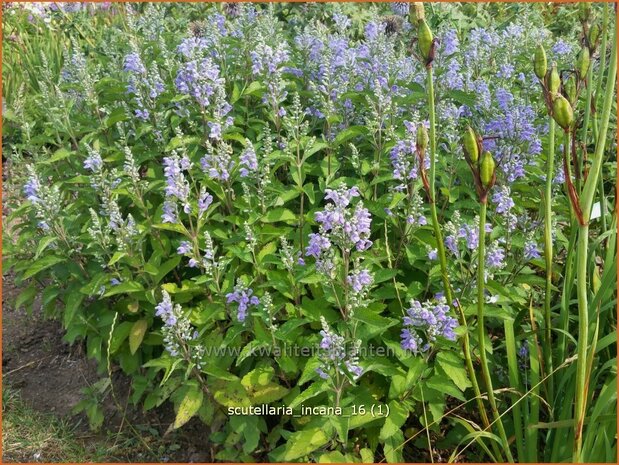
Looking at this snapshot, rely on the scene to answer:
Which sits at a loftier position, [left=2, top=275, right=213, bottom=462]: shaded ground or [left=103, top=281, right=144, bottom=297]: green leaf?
[left=103, top=281, right=144, bottom=297]: green leaf

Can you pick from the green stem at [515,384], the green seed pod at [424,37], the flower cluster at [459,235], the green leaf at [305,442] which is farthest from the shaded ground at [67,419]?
the green seed pod at [424,37]

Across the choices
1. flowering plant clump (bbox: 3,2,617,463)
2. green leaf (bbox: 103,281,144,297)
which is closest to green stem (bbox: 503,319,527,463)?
flowering plant clump (bbox: 3,2,617,463)

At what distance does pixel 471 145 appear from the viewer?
5.76ft

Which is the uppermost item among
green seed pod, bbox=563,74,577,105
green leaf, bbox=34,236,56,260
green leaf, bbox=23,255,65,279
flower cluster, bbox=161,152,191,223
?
green seed pod, bbox=563,74,577,105

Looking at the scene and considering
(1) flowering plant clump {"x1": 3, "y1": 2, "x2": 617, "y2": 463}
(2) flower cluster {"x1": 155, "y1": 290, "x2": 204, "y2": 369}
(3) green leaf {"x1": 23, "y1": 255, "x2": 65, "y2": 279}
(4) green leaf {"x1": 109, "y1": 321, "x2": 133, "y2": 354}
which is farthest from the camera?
(4) green leaf {"x1": 109, "y1": 321, "x2": 133, "y2": 354}

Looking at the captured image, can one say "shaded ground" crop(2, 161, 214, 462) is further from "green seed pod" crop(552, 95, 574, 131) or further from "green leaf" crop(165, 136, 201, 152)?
"green seed pod" crop(552, 95, 574, 131)

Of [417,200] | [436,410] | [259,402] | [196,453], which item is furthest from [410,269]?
[196,453]

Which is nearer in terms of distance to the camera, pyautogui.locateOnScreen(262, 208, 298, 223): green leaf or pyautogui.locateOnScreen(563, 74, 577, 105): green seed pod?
pyautogui.locateOnScreen(563, 74, 577, 105): green seed pod

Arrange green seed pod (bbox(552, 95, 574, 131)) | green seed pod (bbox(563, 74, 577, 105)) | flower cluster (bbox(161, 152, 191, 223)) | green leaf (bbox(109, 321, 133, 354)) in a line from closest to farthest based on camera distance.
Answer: green seed pod (bbox(552, 95, 574, 131))
green seed pod (bbox(563, 74, 577, 105))
flower cluster (bbox(161, 152, 191, 223))
green leaf (bbox(109, 321, 133, 354))

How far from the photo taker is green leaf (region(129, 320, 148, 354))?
303cm

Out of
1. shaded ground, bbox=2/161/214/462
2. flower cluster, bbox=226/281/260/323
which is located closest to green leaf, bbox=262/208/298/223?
flower cluster, bbox=226/281/260/323

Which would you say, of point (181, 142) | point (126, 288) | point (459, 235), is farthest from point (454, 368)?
point (181, 142)

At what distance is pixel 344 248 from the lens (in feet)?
7.72

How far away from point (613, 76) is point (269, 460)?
219cm
